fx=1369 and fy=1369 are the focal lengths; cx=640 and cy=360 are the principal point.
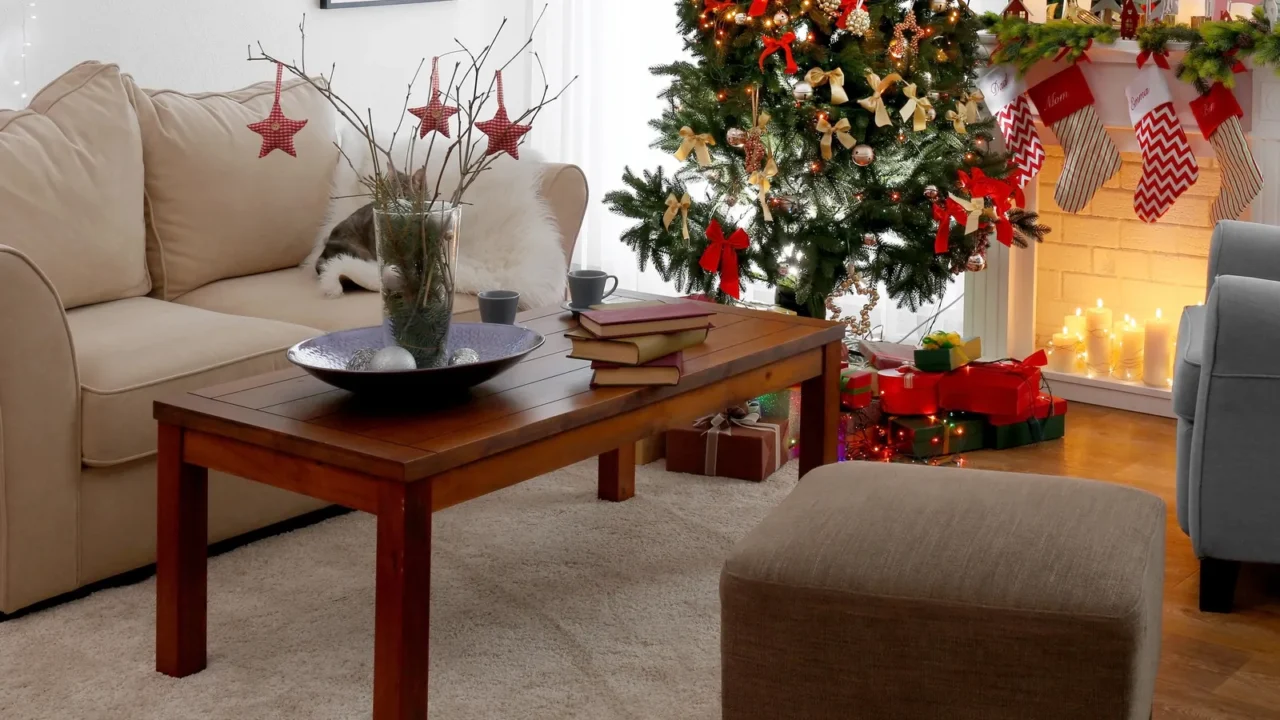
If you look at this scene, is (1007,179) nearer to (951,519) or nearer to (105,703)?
(951,519)

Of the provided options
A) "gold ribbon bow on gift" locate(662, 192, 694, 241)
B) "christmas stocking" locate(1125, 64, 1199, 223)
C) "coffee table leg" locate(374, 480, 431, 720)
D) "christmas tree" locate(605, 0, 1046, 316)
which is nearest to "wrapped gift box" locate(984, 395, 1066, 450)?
"christmas tree" locate(605, 0, 1046, 316)

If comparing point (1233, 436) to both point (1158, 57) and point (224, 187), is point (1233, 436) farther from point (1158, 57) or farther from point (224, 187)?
point (224, 187)

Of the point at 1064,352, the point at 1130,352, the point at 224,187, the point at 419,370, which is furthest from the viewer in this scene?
the point at 1064,352

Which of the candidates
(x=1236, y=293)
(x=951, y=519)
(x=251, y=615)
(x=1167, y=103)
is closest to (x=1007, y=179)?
(x=1167, y=103)

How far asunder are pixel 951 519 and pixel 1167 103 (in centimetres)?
Answer: 220

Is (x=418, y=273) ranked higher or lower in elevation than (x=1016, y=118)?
lower

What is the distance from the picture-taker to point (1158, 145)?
3.59m

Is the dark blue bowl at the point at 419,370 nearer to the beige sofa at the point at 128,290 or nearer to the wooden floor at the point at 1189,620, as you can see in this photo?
the beige sofa at the point at 128,290

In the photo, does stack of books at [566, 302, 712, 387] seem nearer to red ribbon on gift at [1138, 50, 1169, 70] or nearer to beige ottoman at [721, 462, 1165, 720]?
beige ottoman at [721, 462, 1165, 720]

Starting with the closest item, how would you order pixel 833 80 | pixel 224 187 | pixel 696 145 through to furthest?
pixel 224 187
pixel 833 80
pixel 696 145

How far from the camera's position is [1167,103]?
358cm

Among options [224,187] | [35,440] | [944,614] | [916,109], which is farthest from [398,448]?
[916,109]

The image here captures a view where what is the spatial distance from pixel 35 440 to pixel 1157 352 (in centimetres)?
289

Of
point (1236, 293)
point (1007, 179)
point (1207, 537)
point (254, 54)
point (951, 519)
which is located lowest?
point (1207, 537)
